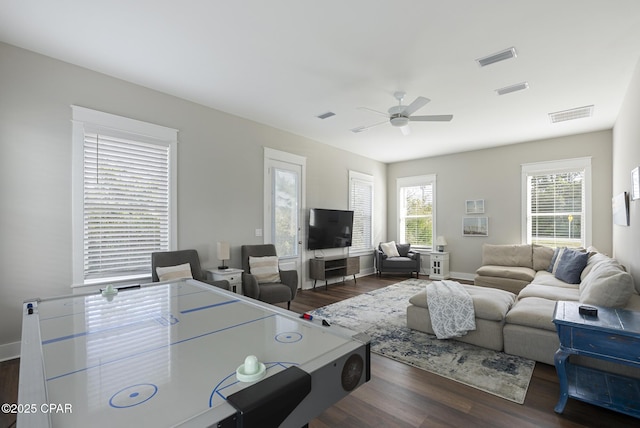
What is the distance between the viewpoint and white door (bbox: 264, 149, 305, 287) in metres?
5.09

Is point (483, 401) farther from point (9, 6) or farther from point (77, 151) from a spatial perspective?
point (9, 6)

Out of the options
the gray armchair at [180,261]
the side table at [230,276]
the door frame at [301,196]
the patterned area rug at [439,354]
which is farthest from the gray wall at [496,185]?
the gray armchair at [180,261]

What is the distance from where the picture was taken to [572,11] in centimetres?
233

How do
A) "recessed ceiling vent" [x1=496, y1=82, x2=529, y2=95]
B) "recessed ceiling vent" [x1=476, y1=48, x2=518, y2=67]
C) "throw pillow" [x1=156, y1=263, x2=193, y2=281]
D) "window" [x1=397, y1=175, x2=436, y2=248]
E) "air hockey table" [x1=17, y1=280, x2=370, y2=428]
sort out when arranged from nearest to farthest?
1. "air hockey table" [x1=17, y1=280, x2=370, y2=428]
2. "recessed ceiling vent" [x1=476, y1=48, x2=518, y2=67]
3. "throw pillow" [x1=156, y1=263, x2=193, y2=281]
4. "recessed ceiling vent" [x1=496, y1=82, x2=529, y2=95]
5. "window" [x1=397, y1=175, x2=436, y2=248]

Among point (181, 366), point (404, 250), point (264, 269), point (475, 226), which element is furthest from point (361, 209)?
point (181, 366)

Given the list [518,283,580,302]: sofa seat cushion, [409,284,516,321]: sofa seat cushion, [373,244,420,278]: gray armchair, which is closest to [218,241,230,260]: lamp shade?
[409,284,516,321]: sofa seat cushion

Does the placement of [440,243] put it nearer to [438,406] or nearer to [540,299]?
[540,299]

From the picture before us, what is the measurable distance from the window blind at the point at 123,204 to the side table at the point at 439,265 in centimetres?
551

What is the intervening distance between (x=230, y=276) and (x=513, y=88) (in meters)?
4.24

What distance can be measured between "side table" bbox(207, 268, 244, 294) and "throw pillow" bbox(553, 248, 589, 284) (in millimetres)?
4497

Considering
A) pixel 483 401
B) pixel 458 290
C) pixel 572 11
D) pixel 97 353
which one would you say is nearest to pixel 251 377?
pixel 97 353

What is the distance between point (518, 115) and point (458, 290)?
2998mm

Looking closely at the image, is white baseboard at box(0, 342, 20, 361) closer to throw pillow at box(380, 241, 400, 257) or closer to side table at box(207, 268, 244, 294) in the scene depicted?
side table at box(207, 268, 244, 294)

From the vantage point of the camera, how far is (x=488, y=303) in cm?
305
